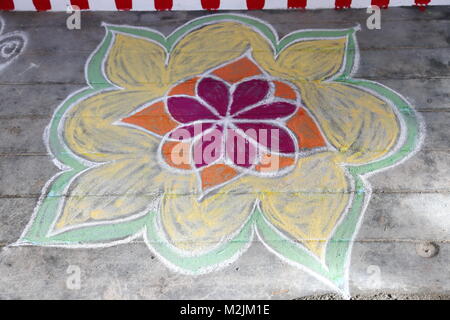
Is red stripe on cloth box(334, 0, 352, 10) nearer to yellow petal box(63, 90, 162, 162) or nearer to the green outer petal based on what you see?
yellow petal box(63, 90, 162, 162)

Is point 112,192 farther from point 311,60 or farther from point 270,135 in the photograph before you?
point 311,60

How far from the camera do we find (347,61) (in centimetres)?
327

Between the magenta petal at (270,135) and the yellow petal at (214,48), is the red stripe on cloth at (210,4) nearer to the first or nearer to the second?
the yellow petal at (214,48)

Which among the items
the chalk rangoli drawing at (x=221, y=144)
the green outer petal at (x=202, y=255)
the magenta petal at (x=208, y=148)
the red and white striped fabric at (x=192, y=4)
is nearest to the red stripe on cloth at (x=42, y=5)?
the red and white striped fabric at (x=192, y=4)

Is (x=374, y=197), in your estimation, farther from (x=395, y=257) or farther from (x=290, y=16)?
(x=290, y=16)

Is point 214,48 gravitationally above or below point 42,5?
below

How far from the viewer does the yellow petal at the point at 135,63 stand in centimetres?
320

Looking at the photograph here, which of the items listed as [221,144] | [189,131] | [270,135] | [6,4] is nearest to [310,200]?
[270,135]

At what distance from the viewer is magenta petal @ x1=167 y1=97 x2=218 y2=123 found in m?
2.96

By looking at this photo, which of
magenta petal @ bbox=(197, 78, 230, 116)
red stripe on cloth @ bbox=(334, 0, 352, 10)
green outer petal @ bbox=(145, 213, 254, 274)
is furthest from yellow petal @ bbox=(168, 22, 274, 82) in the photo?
green outer petal @ bbox=(145, 213, 254, 274)

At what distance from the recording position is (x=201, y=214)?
8.21ft

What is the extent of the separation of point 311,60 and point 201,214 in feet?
4.73

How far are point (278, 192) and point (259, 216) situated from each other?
185 millimetres

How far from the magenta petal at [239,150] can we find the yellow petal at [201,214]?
0.54 ft
